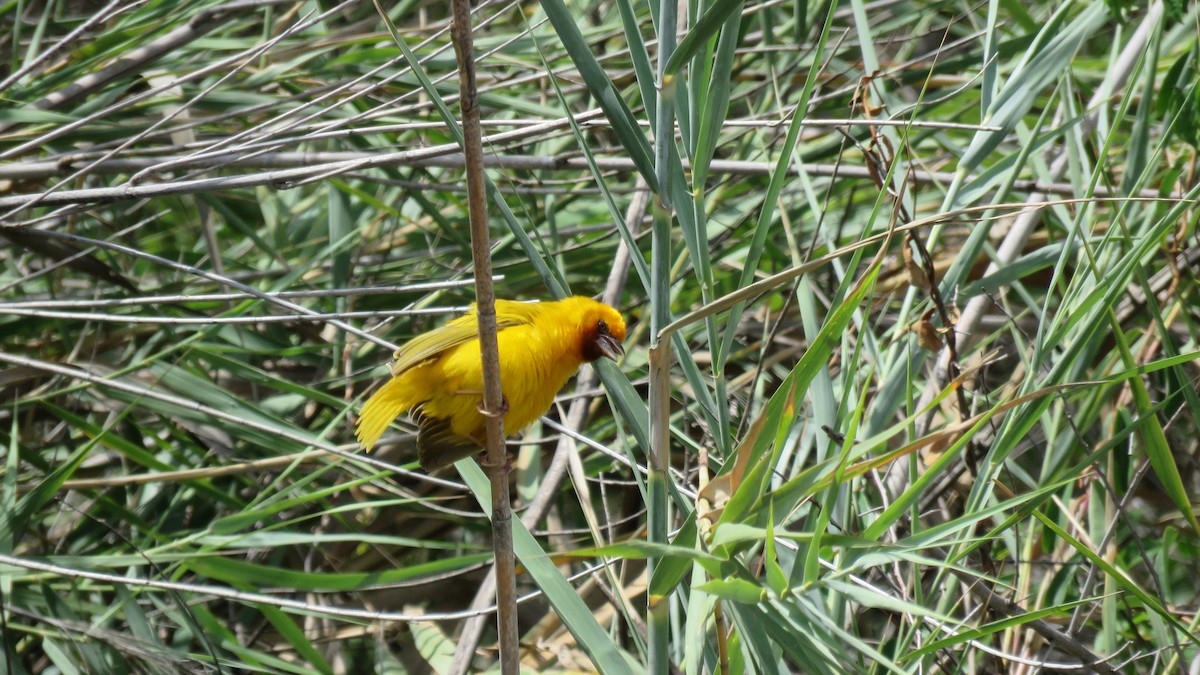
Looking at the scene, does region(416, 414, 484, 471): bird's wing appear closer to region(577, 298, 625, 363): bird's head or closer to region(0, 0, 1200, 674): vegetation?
region(0, 0, 1200, 674): vegetation

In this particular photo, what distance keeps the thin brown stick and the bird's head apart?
0.47 meters

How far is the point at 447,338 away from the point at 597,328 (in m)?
0.31

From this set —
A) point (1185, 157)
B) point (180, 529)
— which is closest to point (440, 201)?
point (180, 529)

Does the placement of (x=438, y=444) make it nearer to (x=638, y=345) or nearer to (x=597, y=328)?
(x=597, y=328)

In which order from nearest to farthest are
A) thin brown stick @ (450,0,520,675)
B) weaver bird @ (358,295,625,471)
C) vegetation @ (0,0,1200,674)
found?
thin brown stick @ (450,0,520,675)
vegetation @ (0,0,1200,674)
weaver bird @ (358,295,625,471)

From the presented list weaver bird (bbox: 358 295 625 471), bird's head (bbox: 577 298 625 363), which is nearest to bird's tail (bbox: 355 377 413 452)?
weaver bird (bbox: 358 295 625 471)

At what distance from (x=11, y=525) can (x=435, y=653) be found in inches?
41.8

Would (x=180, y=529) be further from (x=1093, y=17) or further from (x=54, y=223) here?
(x=1093, y=17)

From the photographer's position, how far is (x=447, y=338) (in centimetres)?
226

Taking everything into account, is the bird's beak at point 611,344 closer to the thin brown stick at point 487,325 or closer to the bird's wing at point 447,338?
the bird's wing at point 447,338

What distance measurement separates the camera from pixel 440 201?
3668 mm

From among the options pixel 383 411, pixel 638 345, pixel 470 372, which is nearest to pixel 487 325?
pixel 470 372

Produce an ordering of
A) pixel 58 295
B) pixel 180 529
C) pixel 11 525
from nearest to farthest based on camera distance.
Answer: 1. pixel 11 525
2. pixel 180 529
3. pixel 58 295

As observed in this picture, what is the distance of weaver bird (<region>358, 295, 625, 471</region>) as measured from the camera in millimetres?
2236
